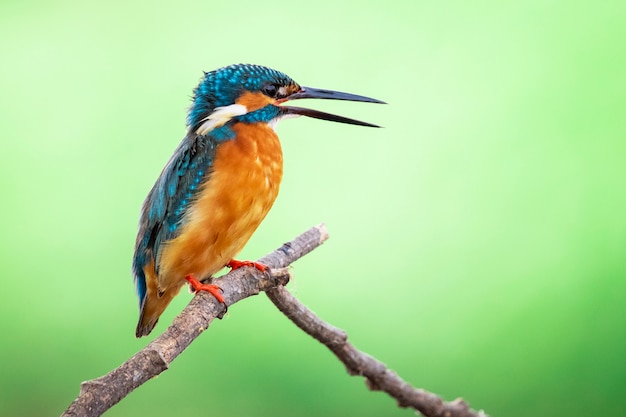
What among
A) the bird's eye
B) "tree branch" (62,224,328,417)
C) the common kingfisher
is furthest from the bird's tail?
the bird's eye

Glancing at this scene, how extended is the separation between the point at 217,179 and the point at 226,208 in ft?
0.22

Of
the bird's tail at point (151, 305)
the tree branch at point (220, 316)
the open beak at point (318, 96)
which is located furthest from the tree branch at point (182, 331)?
the open beak at point (318, 96)

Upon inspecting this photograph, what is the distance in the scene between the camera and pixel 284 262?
1784 millimetres

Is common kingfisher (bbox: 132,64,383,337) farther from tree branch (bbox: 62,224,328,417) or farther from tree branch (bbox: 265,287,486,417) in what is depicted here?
tree branch (bbox: 265,287,486,417)

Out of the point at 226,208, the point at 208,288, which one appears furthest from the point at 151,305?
the point at 226,208

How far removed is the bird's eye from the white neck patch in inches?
2.3

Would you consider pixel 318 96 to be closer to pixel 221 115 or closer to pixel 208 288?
pixel 221 115

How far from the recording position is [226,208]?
168cm

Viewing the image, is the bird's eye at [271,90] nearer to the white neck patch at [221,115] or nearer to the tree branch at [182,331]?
the white neck patch at [221,115]

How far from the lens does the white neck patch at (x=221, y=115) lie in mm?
1740

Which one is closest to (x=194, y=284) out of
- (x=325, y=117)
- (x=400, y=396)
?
(x=325, y=117)

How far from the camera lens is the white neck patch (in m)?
1.74

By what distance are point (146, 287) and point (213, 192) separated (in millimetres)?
300

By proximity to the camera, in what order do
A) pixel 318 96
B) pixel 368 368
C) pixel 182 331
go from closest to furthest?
1. pixel 368 368
2. pixel 182 331
3. pixel 318 96
